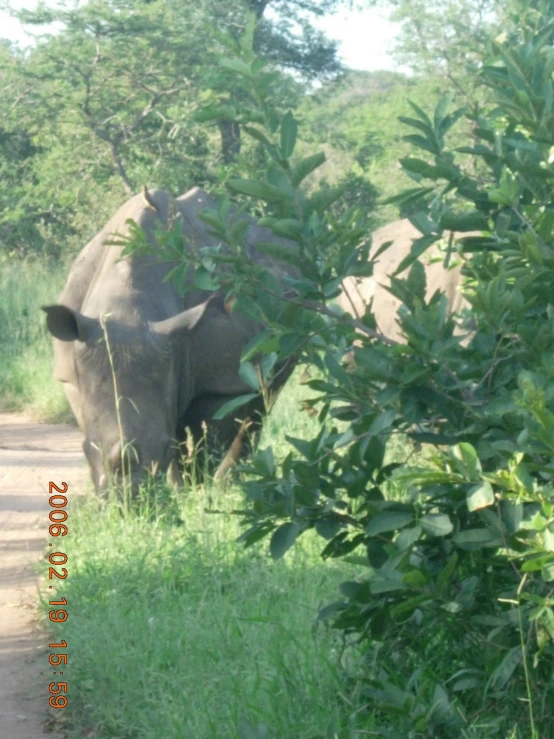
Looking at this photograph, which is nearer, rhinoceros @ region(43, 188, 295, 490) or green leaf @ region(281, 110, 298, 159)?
green leaf @ region(281, 110, 298, 159)

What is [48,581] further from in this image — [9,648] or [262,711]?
[262,711]

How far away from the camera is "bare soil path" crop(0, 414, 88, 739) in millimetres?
4051

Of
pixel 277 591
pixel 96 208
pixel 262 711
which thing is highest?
pixel 262 711

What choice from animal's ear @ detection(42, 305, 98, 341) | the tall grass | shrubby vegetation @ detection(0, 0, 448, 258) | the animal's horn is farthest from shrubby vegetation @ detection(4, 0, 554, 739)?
shrubby vegetation @ detection(0, 0, 448, 258)

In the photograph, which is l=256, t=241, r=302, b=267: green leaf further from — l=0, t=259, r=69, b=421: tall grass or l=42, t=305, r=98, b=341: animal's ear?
l=0, t=259, r=69, b=421: tall grass

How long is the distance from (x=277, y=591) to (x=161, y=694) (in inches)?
37.4

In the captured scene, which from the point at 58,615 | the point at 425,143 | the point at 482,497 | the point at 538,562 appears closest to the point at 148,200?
the point at 58,615

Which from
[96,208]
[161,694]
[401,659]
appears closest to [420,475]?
[401,659]

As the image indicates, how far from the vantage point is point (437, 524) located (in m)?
2.87

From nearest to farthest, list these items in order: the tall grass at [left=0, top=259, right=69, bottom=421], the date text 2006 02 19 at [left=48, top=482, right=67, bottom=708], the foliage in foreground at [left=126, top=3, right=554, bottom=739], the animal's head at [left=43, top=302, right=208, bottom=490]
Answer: the foliage in foreground at [left=126, top=3, right=554, bottom=739] < the date text 2006 02 19 at [left=48, top=482, right=67, bottom=708] < the animal's head at [left=43, top=302, right=208, bottom=490] < the tall grass at [left=0, top=259, right=69, bottom=421]

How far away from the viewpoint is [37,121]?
17.6 m

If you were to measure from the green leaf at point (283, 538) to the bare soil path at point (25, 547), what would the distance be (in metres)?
1.26

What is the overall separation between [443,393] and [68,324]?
324 centimetres

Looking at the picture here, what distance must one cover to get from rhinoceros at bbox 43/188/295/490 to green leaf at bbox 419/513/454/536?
222 centimetres
